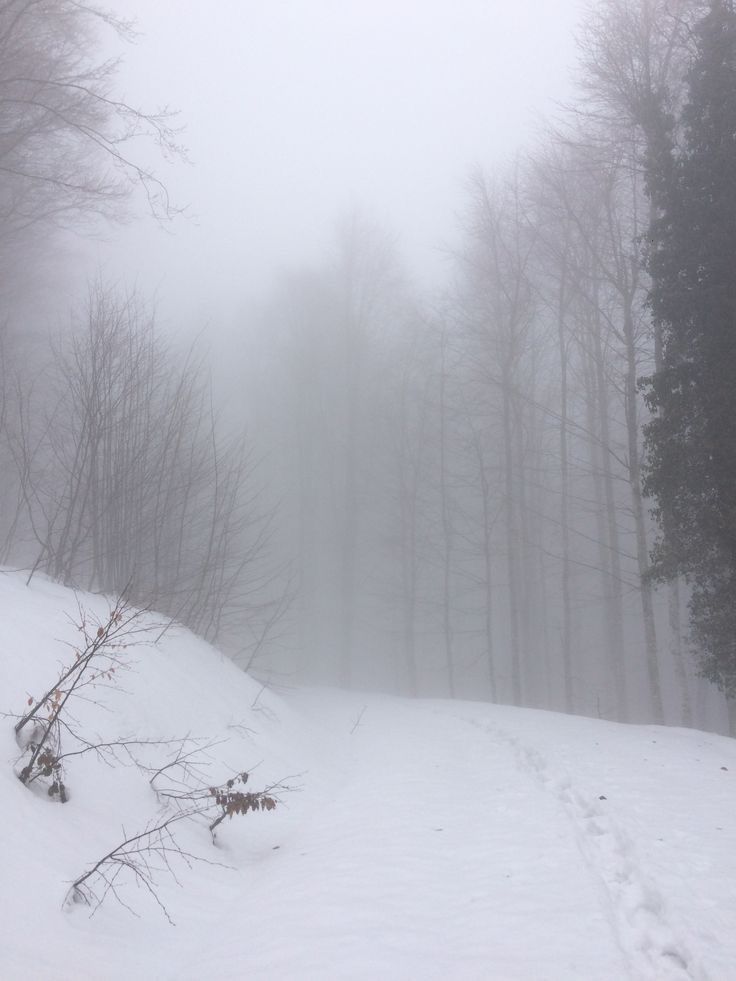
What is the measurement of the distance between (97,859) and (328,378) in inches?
1165

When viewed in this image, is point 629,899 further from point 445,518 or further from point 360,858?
point 445,518

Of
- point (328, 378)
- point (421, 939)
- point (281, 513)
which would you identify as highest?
point (328, 378)

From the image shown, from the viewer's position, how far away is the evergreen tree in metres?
10.5

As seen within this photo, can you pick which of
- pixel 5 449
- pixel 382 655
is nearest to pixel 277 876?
pixel 5 449

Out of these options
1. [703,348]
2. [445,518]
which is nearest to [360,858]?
[703,348]

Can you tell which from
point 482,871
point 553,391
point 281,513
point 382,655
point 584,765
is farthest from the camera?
point 382,655

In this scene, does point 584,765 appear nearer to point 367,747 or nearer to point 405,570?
point 367,747

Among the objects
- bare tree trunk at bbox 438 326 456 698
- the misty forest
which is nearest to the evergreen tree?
the misty forest

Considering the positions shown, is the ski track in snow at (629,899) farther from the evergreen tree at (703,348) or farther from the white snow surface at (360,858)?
the evergreen tree at (703,348)

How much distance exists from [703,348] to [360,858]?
→ 8.20m

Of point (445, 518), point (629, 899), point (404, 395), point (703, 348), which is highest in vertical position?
point (404, 395)

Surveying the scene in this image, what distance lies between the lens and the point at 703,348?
1079 cm

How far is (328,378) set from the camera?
110 ft

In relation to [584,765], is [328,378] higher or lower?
higher
